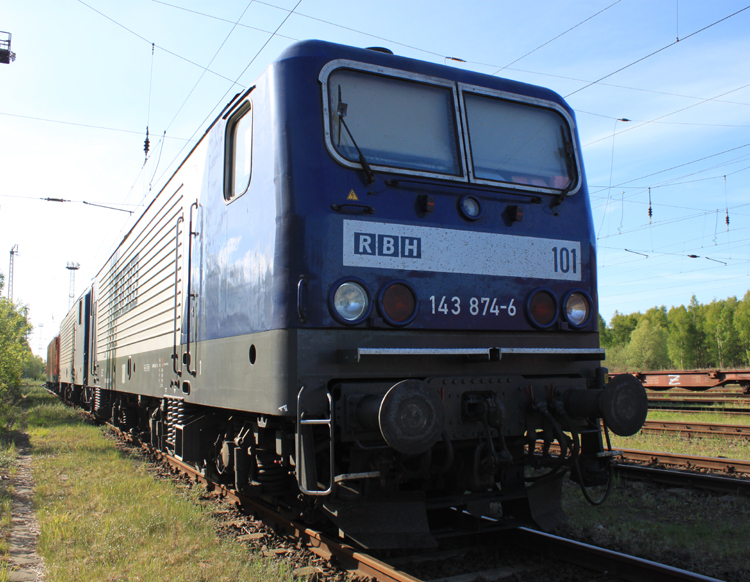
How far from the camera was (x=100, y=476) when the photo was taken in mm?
7973

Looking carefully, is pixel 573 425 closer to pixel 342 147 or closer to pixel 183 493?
pixel 342 147

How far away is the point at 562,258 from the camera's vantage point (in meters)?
4.56

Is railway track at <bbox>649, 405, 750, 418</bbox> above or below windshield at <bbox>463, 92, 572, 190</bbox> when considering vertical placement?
below

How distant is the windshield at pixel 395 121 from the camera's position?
3.99 m

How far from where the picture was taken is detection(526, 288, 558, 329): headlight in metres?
4.34

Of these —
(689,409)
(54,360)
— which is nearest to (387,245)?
(689,409)

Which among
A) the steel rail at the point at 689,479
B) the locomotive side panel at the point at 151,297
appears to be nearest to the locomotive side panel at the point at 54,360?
the locomotive side panel at the point at 151,297

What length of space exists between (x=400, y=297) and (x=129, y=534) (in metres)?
3.07

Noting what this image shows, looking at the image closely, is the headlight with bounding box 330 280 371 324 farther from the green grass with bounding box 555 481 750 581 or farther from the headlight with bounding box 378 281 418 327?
the green grass with bounding box 555 481 750 581

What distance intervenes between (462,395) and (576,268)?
1500 millimetres

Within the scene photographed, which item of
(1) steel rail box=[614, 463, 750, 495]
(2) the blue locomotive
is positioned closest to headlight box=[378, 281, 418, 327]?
(2) the blue locomotive

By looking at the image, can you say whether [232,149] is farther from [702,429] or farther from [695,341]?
[695,341]

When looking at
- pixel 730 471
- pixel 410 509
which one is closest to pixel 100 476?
pixel 410 509

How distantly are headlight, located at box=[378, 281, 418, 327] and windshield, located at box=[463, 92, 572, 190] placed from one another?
107 centimetres
